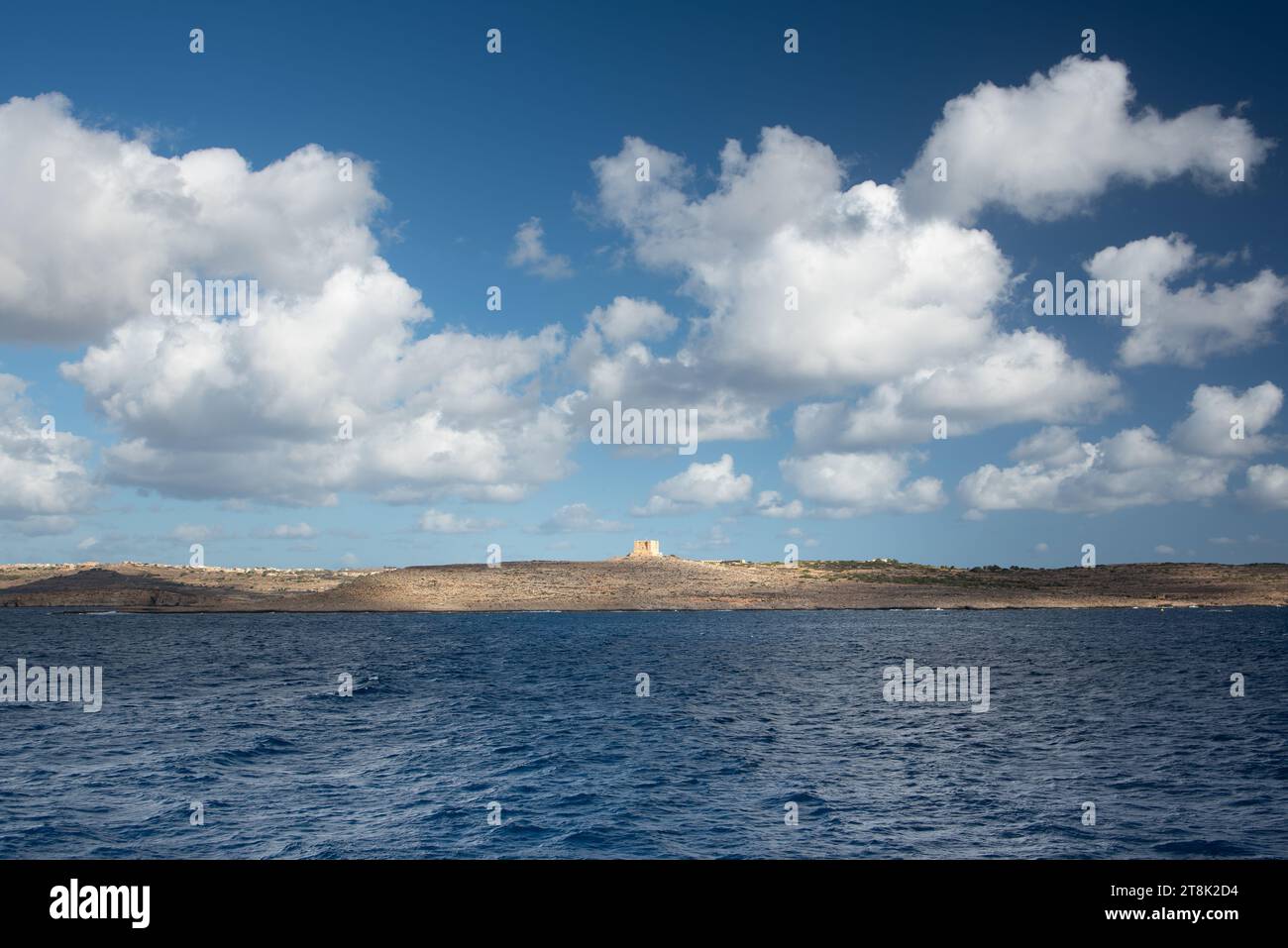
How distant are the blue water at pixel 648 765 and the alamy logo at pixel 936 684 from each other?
1.64 metres

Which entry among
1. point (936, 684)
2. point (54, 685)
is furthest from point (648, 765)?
point (54, 685)

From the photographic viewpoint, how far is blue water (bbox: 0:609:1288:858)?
2362cm

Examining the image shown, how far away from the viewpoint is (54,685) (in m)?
61.3

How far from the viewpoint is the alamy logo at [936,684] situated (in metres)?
52.3
